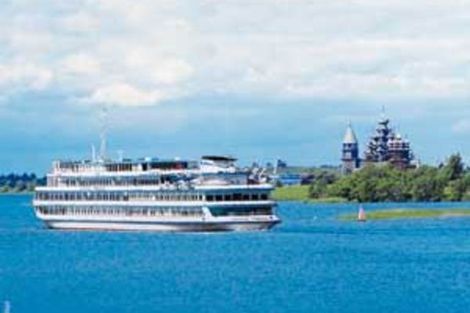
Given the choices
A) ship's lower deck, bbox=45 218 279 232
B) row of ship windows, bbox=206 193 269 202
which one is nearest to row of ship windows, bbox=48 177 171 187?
ship's lower deck, bbox=45 218 279 232

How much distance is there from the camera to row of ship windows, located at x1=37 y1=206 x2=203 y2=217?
162 meters

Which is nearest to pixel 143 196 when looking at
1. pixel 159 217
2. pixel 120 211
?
pixel 159 217

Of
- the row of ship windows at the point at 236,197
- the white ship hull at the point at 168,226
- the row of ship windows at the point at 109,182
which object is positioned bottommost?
the white ship hull at the point at 168,226

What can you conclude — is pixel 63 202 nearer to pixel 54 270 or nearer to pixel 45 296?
pixel 54 270

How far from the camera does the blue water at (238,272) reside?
308 ft

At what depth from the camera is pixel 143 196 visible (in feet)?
544

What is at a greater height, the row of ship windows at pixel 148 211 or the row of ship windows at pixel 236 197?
the row of ship windows at pixel 236 197

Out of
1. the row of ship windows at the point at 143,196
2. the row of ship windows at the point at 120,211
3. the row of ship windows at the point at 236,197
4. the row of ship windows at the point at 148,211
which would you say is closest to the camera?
the row of ship windows at the point at 236,197

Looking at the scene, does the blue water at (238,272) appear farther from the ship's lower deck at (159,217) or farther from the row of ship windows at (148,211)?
the row of ship windows at (148,211)

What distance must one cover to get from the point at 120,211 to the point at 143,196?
6.05 meters

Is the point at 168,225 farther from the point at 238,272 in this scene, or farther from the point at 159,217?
the point at 238,272

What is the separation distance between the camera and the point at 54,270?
123938 mm

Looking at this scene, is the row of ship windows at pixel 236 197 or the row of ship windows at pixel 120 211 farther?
the row of ship windows at pixel 120 211

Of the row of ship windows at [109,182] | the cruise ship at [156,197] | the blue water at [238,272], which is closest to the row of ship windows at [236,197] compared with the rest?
the cruise ship at [156,197]
